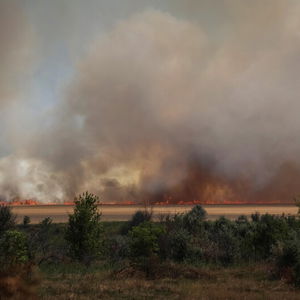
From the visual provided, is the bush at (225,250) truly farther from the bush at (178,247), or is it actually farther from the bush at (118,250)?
the bush at (118,250)

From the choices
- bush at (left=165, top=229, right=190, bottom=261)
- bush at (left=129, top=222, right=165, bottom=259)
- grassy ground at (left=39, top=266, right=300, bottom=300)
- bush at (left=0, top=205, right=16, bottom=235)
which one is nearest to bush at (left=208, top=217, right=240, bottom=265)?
bush at (left=165, top=229, right=190, bottom=261)

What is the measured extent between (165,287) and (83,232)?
40.3ft

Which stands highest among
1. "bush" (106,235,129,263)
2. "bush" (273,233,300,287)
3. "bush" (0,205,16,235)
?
"bush" (0,205,16,235)

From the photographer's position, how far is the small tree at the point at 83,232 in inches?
1107

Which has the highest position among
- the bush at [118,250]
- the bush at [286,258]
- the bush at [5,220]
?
the bush at [5,220]

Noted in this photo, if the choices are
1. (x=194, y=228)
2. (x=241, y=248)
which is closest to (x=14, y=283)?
(x=241, y=248)

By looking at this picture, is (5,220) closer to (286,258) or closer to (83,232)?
(83,232)

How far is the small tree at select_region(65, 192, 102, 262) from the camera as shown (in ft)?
92.2

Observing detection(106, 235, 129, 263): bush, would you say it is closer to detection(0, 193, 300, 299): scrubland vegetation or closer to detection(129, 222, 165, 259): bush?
detection(0, 193, 300, 299): scrubland vegetation

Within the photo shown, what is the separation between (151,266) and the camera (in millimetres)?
22297

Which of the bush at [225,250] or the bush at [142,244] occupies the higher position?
the bush at [142,244]

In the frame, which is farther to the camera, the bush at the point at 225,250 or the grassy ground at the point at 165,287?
the bush at the point at 225,250

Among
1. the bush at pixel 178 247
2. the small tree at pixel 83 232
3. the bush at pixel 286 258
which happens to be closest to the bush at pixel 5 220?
the small tree at pixel 83 232

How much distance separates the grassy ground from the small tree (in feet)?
15.6
